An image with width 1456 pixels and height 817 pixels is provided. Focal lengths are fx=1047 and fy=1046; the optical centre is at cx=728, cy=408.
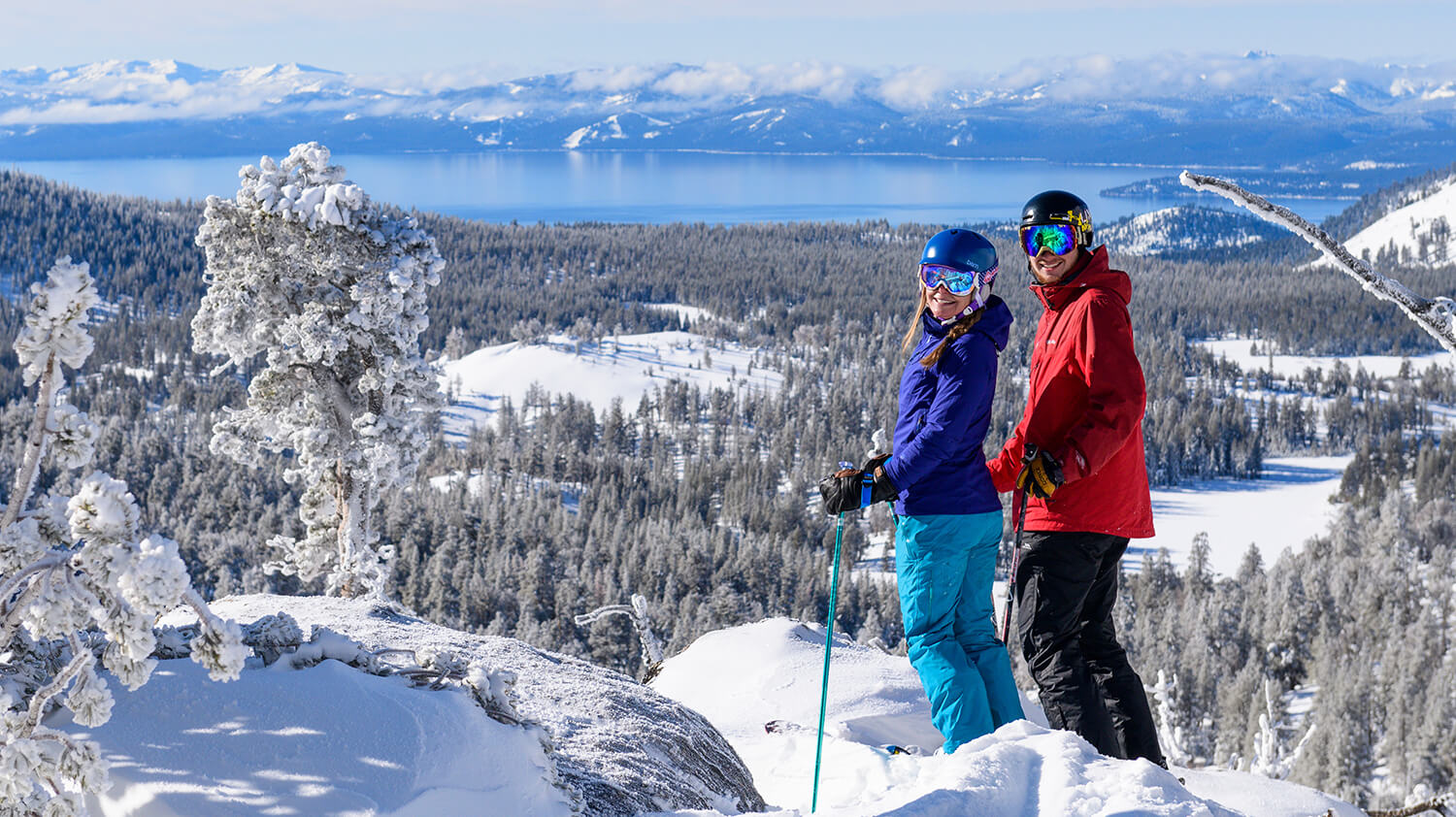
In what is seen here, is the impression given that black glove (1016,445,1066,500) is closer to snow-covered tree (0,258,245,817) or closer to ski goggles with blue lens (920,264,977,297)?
ski goggles with blue lens (920,264,977,297)

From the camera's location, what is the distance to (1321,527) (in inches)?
4355

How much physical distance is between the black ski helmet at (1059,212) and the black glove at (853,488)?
156cm

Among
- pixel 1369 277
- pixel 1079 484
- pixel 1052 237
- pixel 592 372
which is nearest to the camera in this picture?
pixel 1369 277

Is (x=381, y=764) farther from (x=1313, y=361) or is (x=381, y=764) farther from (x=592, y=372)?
(x=1313, y=361)

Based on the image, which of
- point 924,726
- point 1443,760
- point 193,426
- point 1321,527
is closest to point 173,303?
point 193,426

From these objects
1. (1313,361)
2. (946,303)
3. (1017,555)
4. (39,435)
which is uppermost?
(946,303)

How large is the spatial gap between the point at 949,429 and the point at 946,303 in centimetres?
65

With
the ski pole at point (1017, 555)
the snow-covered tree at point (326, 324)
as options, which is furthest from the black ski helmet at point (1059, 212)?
the snow-covered tree at point (326, 324)

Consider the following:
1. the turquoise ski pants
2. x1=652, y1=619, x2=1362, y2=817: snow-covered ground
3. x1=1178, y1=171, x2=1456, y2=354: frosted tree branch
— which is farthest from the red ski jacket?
x1=1178, y1=171, x2=1456, y2=354: frosted tree branch

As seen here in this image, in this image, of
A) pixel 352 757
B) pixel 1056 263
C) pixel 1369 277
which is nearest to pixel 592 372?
pixel 1056 263

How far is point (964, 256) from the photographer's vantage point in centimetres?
514

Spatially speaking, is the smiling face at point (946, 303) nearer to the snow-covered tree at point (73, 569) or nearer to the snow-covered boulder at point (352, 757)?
the snow-covered boulder at point (352, 757)

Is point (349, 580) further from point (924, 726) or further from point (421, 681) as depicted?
point (421, 681)

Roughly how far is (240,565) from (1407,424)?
147323 millimetres
